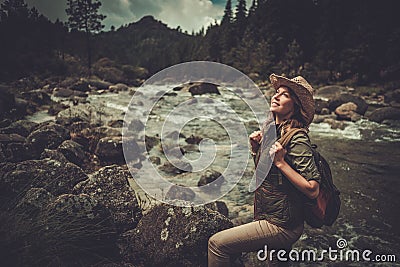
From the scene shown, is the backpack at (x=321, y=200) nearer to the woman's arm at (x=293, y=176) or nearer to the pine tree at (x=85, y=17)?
the woman's arm at (x=293, y=176)

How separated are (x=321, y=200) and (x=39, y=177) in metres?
3.30

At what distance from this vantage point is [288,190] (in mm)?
2129

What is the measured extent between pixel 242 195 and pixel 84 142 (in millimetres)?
4085

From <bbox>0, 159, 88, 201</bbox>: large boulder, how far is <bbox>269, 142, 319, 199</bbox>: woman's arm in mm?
2847

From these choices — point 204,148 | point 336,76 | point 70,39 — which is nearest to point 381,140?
point 204,148

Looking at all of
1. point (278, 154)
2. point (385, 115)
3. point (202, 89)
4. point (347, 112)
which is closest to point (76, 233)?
point (278, 154)

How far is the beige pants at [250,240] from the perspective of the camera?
7.24 ft

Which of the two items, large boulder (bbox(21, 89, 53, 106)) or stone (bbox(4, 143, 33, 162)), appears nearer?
stone (bbox(4, 143, 33, 162))

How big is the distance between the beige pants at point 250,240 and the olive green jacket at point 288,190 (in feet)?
0.21

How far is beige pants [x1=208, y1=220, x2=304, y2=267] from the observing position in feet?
7.24

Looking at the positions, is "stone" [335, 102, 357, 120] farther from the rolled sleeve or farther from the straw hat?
the rolled sleeve

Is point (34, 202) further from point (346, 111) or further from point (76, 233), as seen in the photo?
point (346, 111)

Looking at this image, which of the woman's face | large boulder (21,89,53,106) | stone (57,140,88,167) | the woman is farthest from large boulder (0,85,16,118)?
the woman's face

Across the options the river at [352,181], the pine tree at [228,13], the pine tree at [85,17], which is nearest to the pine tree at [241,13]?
the pine tree at [228,13]
